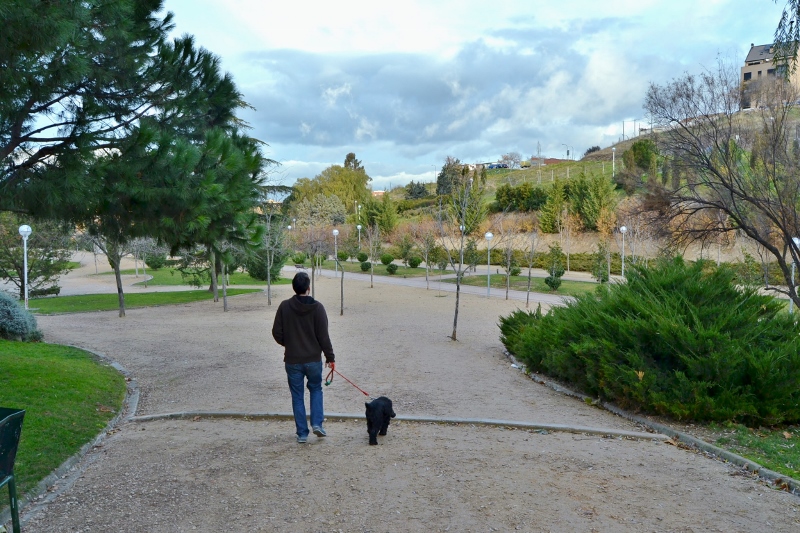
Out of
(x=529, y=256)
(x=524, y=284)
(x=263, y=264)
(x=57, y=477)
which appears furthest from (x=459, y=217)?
(x=57, y=477)

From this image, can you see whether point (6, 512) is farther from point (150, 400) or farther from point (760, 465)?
point (760, 465)

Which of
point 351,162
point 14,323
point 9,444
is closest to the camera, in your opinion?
point 9,444

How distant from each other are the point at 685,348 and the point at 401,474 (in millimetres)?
4350

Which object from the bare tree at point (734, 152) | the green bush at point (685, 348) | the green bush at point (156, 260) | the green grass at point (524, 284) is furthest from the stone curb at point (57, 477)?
the green bush at point (156, 260)

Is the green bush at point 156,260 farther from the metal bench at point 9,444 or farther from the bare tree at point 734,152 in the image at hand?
the metal bench at point 9,444

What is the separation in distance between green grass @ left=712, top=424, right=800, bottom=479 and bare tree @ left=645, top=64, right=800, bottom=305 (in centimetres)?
724

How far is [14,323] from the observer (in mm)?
14484

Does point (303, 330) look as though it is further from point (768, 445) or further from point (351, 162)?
point (351, 162)

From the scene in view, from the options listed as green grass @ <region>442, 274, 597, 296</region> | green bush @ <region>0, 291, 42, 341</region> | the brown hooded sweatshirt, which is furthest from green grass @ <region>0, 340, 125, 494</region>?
green grass @ <region>442, 274, 597, 296</region>

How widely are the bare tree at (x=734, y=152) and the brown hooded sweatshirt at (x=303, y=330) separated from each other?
10820 mm

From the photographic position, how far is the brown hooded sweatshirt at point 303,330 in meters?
6.18

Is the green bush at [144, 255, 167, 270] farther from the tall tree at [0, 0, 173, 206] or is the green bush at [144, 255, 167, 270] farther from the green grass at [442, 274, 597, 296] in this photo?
the tall tree at [0, 0, 173, 206]

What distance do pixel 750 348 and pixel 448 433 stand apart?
3842 millimetres

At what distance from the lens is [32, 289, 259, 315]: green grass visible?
24031 millimetres
